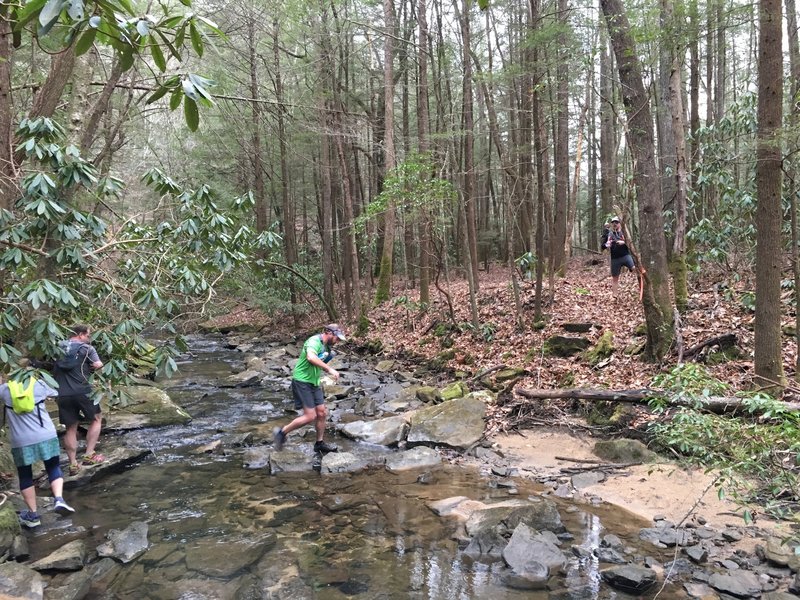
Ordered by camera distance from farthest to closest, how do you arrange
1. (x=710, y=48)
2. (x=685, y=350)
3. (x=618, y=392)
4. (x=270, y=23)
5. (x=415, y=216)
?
(x=270, y=23)
(x=710, y=48)
(x=415, y=216)
(x=685, y=350)
(x=618, y=392)

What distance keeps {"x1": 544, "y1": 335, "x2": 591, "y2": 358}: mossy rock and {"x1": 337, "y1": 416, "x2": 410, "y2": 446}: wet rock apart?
329 centimetres

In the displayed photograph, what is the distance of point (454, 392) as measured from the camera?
955 cm

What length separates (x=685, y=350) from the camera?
26.1 feet

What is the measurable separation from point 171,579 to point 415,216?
31.1 ft

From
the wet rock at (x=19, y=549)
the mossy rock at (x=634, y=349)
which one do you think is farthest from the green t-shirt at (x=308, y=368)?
the mossy rock at (x=634, y=349)

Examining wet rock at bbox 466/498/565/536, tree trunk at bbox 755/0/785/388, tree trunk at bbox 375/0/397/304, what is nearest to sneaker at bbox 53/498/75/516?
wet rock at bbox 466/498/565/536

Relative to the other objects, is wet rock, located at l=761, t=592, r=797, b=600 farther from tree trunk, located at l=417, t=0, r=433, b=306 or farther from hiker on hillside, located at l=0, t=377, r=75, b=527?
tree trunk, located at l=417, t=0, r=433, b=306

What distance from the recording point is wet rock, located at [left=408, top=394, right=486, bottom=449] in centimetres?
776

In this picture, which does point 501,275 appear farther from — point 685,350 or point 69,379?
point 69,379

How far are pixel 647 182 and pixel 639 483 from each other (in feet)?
15.4

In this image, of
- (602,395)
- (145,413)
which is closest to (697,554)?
(602,395)

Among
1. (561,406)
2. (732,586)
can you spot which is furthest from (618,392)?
(732,586)

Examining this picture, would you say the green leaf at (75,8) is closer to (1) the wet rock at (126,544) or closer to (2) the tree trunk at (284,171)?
(1) the wet rock at (126,544)

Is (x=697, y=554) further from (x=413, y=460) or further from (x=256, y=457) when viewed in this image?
(x=256, y=457)
